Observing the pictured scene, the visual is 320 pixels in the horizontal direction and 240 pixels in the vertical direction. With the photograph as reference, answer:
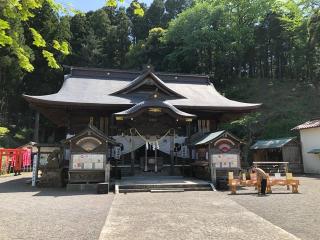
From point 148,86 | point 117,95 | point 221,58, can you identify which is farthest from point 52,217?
point 221,58

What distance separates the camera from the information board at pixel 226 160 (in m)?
13.7

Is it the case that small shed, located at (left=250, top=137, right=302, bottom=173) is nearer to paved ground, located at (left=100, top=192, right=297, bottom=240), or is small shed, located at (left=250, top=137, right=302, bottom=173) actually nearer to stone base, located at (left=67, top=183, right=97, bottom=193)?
paved ground, located at (left=100, top=192, right=297, bottom=240)

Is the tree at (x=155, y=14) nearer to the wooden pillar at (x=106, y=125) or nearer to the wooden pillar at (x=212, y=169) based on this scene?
the wooden pillar at (x=106, y=125)

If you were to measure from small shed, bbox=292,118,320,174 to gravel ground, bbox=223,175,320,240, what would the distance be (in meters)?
12.7

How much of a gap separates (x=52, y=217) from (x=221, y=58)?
3626 cm

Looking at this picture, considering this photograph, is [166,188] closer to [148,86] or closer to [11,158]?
[148,86]

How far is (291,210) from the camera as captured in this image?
7797 millimetres

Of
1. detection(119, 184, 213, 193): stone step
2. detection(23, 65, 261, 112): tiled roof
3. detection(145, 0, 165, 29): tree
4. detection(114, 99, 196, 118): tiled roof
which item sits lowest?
detection(119, 184, 213, 193): stone step

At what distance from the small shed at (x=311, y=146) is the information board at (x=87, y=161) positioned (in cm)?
1595

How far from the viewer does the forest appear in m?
33.6

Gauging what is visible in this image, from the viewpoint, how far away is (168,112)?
595 inches

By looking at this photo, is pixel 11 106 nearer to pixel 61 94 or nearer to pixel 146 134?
pixel 61 94

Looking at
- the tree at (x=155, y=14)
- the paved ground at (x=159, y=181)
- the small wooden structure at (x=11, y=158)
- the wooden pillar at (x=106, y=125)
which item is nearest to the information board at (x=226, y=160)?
the paved ground at (x=159, y=181)

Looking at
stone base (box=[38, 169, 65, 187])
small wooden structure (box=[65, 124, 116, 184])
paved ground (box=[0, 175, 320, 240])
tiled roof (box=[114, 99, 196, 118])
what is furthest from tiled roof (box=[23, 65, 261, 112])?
paved ground (box=[0, 175, 320, 240])
